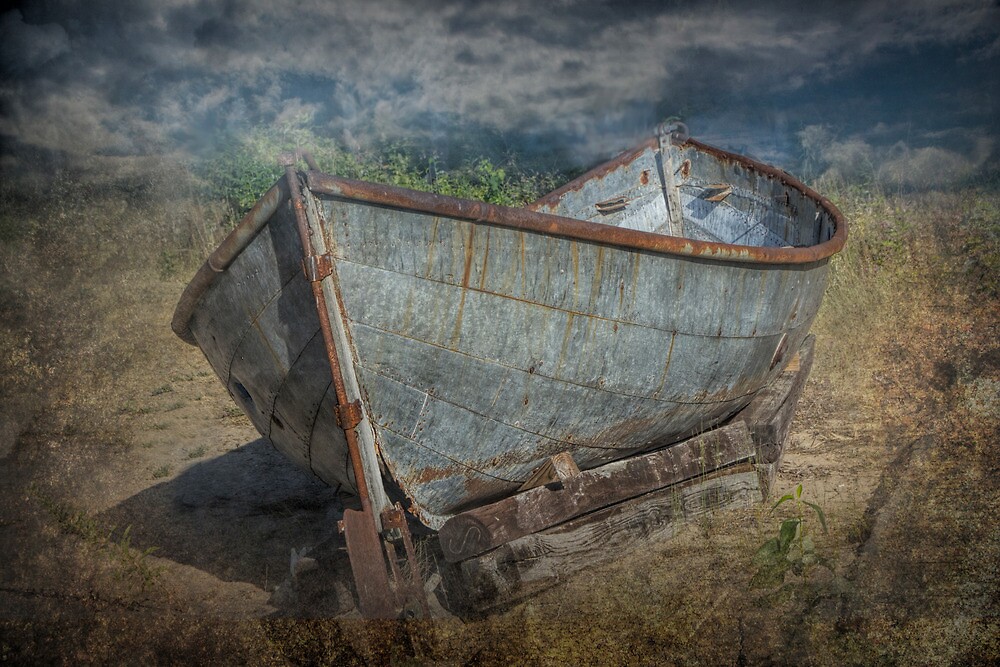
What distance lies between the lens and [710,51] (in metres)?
10.7

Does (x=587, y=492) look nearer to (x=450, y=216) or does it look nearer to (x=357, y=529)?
(x=357, y=529)

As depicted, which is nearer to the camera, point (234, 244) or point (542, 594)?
point (234, 244)

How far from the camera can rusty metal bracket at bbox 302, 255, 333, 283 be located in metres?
2.73

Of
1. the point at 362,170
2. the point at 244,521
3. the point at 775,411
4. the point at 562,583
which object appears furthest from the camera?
the point at 362,170

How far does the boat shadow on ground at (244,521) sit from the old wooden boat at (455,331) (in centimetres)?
53

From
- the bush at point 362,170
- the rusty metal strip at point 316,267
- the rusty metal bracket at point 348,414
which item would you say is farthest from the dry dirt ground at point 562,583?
the bush at point 362,170

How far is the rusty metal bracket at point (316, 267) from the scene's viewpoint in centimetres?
273

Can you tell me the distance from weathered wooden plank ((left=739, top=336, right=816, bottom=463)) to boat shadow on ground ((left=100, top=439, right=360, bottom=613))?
2.15 metres

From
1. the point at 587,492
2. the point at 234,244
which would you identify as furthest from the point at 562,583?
the point at 234,244

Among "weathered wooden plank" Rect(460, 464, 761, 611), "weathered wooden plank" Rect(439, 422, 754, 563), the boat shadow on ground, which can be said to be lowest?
the boat shadow on ground

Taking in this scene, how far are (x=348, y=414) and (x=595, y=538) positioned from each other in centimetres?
119

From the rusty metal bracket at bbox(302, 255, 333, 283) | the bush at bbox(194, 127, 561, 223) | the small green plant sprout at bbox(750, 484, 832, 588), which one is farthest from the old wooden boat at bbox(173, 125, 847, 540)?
the bush at bbox(194, 127, 561, 223)

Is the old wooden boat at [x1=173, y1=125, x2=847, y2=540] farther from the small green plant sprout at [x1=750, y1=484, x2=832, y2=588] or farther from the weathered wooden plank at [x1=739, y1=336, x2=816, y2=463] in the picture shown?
the small green plant sprout at [x1=750, y1=484, x2=832, y2=588]

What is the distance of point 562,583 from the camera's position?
321cm
